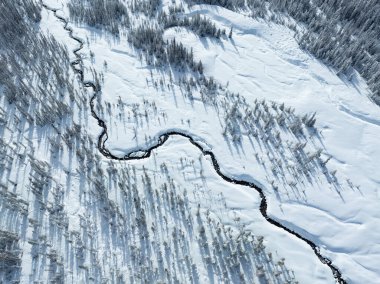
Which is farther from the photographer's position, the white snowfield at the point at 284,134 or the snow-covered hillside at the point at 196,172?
the white snowfield at the point at 284,134

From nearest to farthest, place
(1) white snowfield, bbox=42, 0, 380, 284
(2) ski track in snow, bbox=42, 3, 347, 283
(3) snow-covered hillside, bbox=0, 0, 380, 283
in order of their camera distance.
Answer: (3) snow-covered hillside, bbox=0, 0, 380, 283, (2) ski track in snow, bbox=42, 3, 347, 283, (1) white snowfield, bbox=42, 0, 380, 284

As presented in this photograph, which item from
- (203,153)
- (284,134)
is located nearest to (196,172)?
(203,153)

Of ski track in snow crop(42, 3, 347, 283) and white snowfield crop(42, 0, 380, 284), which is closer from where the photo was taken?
ski track in snow crop(42, 3, 347, 283)

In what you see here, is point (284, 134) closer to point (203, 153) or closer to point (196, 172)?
point (203, 153)

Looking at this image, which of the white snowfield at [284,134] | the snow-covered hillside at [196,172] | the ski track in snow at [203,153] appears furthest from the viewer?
the white snowfield at [284,134]

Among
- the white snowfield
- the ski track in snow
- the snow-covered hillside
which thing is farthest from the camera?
the white snowfield
